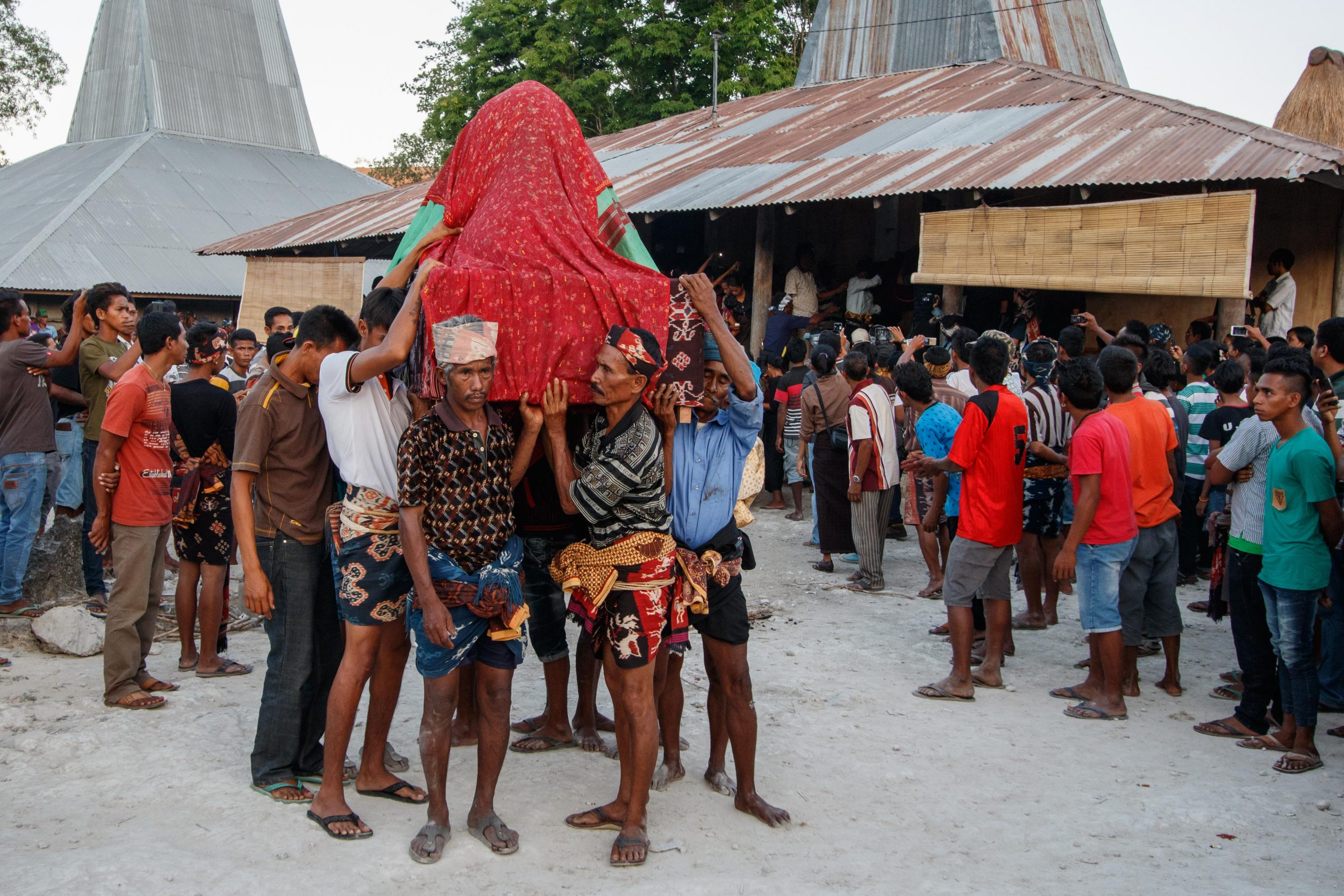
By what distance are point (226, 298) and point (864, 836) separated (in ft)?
77.2

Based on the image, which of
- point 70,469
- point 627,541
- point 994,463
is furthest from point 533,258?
point 70,469

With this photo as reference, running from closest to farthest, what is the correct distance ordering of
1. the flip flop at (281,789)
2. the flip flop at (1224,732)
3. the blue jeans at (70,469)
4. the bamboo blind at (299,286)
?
the flip flop at (281,789) → the flip flop at (1224,732) → the blue jeans at (70,469) → the bamboo blind at (299,286)

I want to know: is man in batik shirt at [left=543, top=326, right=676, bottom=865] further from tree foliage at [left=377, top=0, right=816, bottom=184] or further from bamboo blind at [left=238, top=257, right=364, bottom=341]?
tree foliage at [left=377, top=0, right=816, bottom=184]

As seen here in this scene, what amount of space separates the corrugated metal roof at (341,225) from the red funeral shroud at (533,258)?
1134cm

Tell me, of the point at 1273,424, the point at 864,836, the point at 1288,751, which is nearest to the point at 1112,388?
the point at 1273,424

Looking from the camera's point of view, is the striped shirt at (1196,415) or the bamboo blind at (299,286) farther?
the bamboo blind at (299,286)

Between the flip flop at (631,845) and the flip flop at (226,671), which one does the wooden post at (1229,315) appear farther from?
the flip flop at (226,671)

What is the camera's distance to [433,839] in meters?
3.61

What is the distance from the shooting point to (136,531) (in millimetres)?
5027

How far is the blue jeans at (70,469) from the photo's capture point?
298 inches

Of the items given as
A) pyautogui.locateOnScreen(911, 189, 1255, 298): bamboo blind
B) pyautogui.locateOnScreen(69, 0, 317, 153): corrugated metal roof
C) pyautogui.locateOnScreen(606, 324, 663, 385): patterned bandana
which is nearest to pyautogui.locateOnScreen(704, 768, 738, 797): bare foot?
pyautogui.locateOnScreen(606, 324, 663, 385): patterned bandana

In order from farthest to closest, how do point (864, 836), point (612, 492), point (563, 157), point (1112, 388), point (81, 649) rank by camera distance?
1. point (81, 649)
2. point (1112, 388)
3. point (563, 157)
4. point (864, 836)
5. point (612, 492)

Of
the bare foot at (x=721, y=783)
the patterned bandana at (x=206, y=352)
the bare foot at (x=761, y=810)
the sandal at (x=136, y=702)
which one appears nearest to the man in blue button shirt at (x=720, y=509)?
the bare foot at (x=761, y=810)

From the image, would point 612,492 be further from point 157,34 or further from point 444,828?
point 157,34
